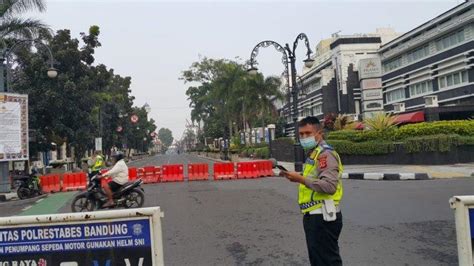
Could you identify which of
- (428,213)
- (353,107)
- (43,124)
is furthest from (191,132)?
(428,213)

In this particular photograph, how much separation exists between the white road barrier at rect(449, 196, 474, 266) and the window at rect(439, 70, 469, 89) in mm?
40041

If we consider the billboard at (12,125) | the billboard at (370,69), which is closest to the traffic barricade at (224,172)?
the billboard at (12,125)

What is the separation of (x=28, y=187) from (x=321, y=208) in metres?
14.8

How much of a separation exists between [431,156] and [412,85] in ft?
94.5

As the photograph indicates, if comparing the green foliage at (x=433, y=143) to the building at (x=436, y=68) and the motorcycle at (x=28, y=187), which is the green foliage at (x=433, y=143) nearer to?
the building at (x=436, y=68)

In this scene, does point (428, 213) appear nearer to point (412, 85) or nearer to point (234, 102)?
point (234, 102)

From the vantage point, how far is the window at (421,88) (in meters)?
44.3

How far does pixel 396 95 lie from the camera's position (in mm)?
51719

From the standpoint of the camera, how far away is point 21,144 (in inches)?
648

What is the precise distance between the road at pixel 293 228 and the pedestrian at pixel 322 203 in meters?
2.00

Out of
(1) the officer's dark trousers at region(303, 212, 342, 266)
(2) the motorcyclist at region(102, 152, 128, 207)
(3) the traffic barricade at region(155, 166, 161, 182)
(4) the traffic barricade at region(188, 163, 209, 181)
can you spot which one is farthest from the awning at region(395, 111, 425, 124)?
(1) the officer's dark trousers at region(303, 212, 342, 266)

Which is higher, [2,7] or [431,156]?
[2,7]

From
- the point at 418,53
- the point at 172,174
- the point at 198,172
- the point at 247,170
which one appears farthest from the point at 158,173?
the point at 418,53

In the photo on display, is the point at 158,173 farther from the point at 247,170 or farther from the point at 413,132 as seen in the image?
the point at 413,132
